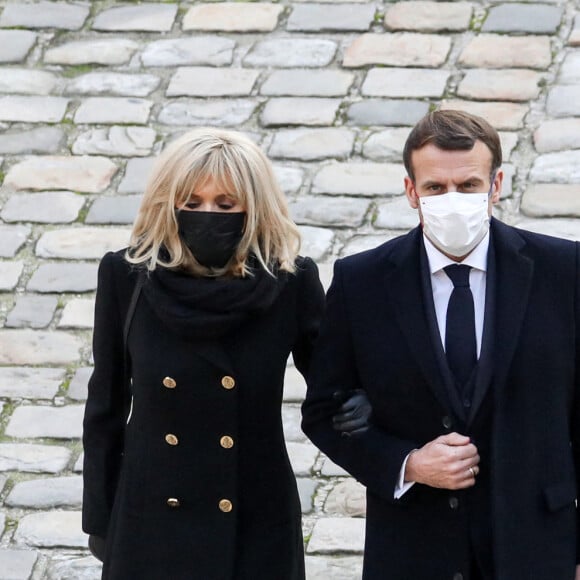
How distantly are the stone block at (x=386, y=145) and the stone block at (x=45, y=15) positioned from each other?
210 centimetres

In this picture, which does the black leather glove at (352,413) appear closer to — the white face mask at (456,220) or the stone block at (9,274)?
the white face mask at (456,220)

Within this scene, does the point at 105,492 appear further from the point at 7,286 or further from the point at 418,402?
the point at 7,286

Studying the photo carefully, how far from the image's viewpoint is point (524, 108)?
22.7 ft

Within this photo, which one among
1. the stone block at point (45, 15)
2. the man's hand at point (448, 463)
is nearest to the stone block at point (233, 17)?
the stone block at point (45, 15)

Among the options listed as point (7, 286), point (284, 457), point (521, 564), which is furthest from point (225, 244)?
point (7, 286)

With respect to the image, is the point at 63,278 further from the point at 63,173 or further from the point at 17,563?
the point at 17,563

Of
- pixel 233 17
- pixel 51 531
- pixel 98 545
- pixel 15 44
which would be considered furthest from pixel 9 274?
pixel 98 545

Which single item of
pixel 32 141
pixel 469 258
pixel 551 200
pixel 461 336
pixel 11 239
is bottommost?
pixel 461 336

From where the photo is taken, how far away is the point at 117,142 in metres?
7.06

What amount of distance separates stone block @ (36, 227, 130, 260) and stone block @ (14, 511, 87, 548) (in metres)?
1.61

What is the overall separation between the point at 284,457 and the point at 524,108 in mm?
3707

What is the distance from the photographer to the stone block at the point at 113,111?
23.7ft

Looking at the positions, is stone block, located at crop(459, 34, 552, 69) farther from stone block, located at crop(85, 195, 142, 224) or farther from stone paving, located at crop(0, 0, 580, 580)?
stone block, located at crop(85, 195, 142, 224)

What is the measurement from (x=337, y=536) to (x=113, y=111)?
10.5 feet
